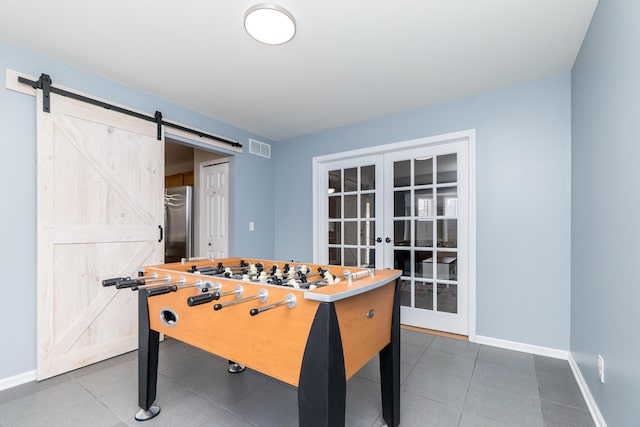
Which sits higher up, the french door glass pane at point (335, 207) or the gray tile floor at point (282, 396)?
the french door glass pane at point (335, 207)

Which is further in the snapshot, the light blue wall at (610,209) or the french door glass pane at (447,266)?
the french door glass pane at (447,266)

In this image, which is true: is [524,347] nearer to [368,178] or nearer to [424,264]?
[424,264]

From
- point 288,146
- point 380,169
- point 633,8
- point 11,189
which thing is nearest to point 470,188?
point 380,169

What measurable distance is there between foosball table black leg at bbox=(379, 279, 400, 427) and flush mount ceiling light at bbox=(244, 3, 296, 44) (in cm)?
183

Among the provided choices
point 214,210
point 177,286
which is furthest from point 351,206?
point 177,286

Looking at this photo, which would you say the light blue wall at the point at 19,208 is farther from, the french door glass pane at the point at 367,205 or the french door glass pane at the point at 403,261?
the french door glass pane at the point at 403,261

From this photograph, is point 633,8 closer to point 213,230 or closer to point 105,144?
point 105,144

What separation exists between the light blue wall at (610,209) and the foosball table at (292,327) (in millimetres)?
1035

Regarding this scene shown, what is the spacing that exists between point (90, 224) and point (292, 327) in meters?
2.26

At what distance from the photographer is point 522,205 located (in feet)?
8.50

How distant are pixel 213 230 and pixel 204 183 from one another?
729 mm

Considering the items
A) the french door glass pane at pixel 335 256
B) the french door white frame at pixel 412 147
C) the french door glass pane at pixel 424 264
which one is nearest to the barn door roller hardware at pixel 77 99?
the french door white frame at pixel 412 147

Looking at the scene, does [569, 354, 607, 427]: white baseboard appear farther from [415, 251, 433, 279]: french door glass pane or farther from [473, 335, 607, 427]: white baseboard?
[415, 251, 433, 279]: french door glass pane

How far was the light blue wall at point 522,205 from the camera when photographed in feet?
7.99
